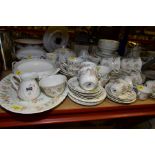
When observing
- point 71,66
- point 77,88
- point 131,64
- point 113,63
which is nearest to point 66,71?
point 71,66

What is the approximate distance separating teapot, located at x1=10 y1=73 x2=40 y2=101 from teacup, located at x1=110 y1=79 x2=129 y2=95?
34 cm

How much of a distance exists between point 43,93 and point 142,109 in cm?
48

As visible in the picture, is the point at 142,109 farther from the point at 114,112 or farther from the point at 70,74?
the point at 70,74

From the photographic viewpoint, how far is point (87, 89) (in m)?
0.65

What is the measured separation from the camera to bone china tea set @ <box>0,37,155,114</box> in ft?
2.02

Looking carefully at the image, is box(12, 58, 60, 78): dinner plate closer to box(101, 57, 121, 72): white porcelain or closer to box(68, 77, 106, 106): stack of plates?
box(68, 77, 106, 106): stack of plates

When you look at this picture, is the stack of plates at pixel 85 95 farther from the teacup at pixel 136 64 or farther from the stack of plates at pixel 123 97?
the teacup at pixel 136 64

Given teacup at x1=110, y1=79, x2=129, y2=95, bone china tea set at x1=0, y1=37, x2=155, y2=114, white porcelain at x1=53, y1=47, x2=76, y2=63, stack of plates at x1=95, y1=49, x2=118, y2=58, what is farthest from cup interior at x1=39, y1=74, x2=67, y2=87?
stack of plates at x1=95, y1=49, x2=118, y2=58

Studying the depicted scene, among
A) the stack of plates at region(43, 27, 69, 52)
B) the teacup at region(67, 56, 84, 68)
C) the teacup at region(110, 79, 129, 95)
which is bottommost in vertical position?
the teacup at region(110, 79, 129, 95)

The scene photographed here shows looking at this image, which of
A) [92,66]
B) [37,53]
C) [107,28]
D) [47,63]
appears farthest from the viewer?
[107,28]

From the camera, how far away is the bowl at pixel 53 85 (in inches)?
24.5
